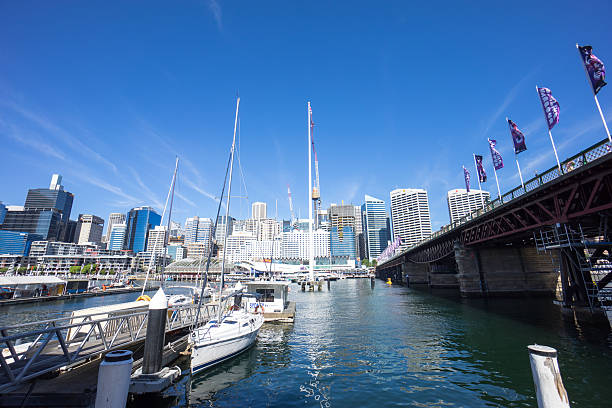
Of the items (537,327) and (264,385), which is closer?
(264,385)

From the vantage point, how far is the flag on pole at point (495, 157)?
34.3 metres

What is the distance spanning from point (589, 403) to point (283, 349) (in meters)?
15.7

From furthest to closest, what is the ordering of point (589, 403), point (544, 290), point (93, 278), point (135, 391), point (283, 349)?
point (93, 278), point (544, 290), point (283, 349), point (135, 391), point (589, 403)

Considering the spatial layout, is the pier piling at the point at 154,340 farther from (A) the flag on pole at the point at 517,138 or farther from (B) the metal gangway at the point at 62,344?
(A) the flag on pole at the point at 517,138

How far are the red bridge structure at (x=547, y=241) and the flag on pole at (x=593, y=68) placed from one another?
4.91m

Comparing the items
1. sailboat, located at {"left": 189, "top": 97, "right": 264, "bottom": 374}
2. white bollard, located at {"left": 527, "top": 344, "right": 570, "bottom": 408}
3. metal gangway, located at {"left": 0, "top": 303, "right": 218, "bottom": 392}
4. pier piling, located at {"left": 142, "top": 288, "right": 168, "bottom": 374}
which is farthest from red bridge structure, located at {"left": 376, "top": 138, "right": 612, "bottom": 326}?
metal gangway, located at {"left": 0, "top": 303, "right": 218, "bottom": 392}

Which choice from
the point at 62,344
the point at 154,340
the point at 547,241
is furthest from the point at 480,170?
the point at 62,344

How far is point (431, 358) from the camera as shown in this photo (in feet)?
54.9

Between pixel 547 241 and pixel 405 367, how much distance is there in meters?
24.7

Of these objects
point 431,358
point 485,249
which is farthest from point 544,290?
point 431,358

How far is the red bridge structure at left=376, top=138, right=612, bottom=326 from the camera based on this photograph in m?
20.0

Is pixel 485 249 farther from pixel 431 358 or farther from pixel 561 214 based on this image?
pixel 431 358

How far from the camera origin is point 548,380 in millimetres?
5730

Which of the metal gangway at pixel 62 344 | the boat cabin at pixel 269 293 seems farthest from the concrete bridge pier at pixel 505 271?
the metal gangway at pixel 62 344
